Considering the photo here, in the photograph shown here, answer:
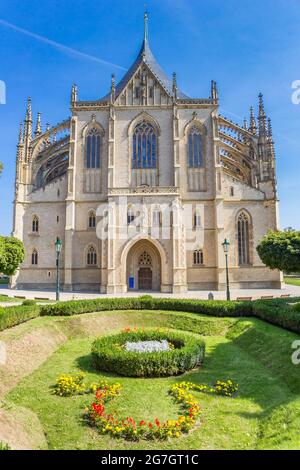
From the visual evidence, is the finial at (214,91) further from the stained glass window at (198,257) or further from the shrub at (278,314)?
the shrub at (278,314)

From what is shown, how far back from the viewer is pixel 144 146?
130 ft

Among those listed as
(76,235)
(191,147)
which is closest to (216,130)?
(191,147)

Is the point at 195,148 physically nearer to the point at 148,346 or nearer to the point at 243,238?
the point at 243,238

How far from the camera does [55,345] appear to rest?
15336 millimetres

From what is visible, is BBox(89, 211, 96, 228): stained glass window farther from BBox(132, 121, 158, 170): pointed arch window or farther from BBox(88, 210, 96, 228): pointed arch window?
BBox(132, 121, 158, 170): pointed arch window

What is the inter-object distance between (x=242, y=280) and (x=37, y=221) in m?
26.3

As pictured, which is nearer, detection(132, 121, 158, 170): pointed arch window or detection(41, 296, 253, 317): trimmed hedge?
detection(41, 296, 253, 317): trimmed hedge

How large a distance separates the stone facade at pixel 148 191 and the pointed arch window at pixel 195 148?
0.12m

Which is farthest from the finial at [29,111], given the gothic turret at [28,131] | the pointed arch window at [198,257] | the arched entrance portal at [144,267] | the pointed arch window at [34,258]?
the pointed arch window at [198,257]

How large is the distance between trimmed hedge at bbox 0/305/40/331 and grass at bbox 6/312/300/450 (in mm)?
1044

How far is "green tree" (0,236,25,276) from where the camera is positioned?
2578 centimetres

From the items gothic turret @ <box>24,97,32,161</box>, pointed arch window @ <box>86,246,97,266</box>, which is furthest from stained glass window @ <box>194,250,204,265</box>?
gothic turret @ <box>24,97,32,161</box>

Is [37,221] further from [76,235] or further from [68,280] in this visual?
[68,280]

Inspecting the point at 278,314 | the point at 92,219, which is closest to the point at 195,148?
the point at 92,219
